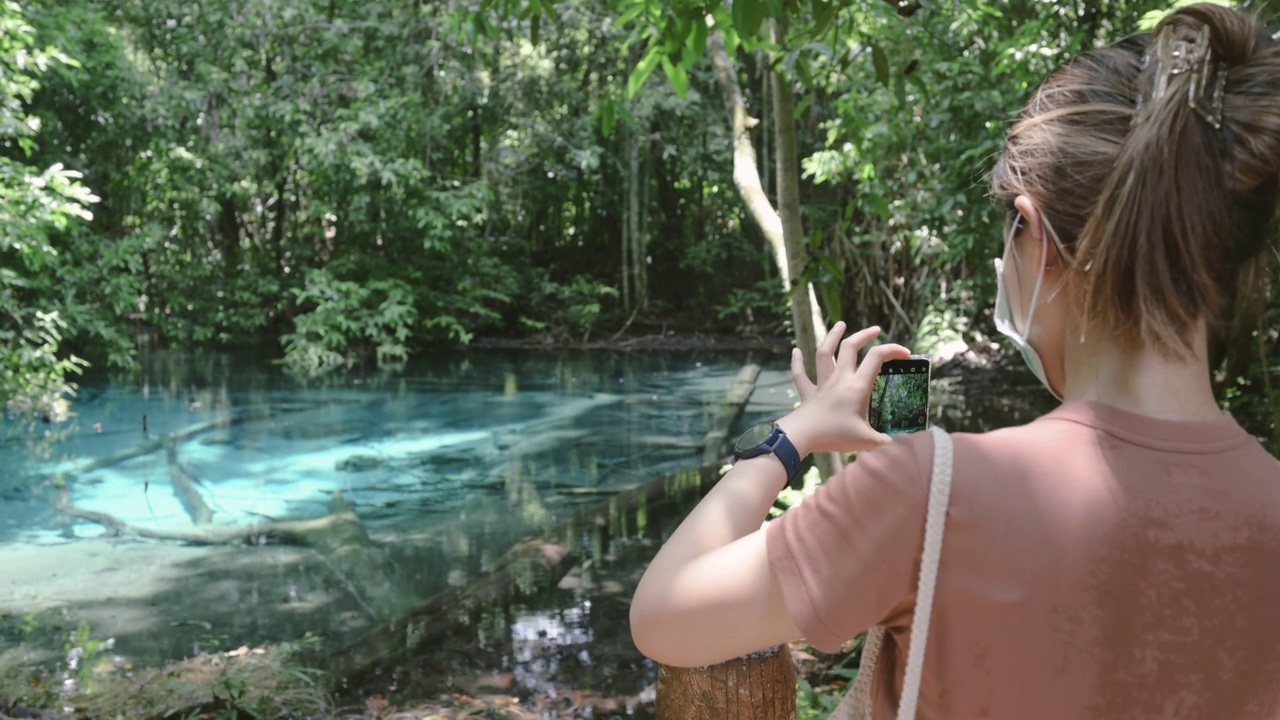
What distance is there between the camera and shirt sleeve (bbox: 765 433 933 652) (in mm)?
746

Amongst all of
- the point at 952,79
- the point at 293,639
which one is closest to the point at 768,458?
the point at 293,639

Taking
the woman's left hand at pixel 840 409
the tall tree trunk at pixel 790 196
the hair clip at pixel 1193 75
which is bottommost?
the woman's left hand at pixel 840 409

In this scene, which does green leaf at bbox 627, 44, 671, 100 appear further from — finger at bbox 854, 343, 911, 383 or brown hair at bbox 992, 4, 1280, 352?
brown hair at bbox 992, 4, 1280, 352

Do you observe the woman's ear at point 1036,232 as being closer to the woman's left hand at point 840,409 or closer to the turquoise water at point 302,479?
the woman's left hand at point 840,409

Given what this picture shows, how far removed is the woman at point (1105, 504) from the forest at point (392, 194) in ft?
20.0

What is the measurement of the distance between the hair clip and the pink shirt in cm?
23

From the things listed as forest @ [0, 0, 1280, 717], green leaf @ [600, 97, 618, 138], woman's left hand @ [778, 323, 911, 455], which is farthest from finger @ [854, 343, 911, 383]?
forest @ [0, 0, 1280, 717]

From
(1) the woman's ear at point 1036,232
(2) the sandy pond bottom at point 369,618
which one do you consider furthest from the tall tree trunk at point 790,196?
(1) the woman's ear at point 1036,232

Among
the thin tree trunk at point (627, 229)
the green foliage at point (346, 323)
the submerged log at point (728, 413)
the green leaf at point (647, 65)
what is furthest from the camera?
the thin tree trunk at point (627, 229)

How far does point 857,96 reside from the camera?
6773mm

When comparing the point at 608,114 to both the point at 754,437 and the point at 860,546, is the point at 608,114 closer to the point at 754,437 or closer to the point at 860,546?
the point at 754,437

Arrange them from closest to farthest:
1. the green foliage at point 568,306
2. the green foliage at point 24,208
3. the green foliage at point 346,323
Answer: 1. the green foliage at point 24,208
2. the green foliage at point 346,323
3. the green foliage at point 568,306

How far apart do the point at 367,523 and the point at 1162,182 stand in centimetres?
552

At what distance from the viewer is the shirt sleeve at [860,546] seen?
2.45 feet
